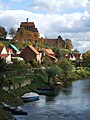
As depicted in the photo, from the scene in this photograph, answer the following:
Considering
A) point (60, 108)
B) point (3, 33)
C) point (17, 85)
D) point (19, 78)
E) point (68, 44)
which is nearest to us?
point (60, 108)

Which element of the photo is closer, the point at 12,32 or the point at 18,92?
the point at 18,92

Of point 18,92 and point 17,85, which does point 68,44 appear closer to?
point 17,85

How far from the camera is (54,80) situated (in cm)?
8394

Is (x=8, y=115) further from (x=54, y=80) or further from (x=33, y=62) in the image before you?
(x=33, y=62)

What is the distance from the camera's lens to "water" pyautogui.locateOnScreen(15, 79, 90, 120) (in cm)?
4326

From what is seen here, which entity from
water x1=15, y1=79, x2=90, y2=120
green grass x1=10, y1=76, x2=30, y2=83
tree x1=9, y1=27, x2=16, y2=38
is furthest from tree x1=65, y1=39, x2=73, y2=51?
water x1=15, y1=79, x2=90, y2=120

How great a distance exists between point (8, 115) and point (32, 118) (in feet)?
9.52

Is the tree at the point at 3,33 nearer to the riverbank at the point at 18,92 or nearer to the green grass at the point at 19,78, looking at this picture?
the riverbank at the point at 18,92

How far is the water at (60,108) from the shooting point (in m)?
43.3

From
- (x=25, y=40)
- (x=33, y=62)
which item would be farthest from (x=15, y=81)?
(x=25, y=40)

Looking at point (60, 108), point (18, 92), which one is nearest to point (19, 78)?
point (18, 92)

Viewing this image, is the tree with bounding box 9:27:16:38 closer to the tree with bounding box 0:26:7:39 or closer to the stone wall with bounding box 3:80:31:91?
the tree with bounding box 0:26:7:39

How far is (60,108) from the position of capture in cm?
4922

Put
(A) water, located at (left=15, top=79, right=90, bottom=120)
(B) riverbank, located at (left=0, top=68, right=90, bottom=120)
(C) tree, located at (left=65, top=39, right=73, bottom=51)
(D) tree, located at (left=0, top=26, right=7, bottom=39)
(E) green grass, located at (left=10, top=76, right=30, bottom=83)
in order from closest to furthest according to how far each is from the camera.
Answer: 1. (B) riverbank, located at (left=0, top=68, right=90, bottom=120)
2. (A) water, located at (left=15, top=79, right=90, bottom=120)
3. (E) green grass, located at (left=10, top=76, right=30, bottom=83)
4. (D) tree, located at (left=0, top=26, right=7, bottom=39)
5. (C) tree, located at (left=65, top=39, right=73, bottom=51)
